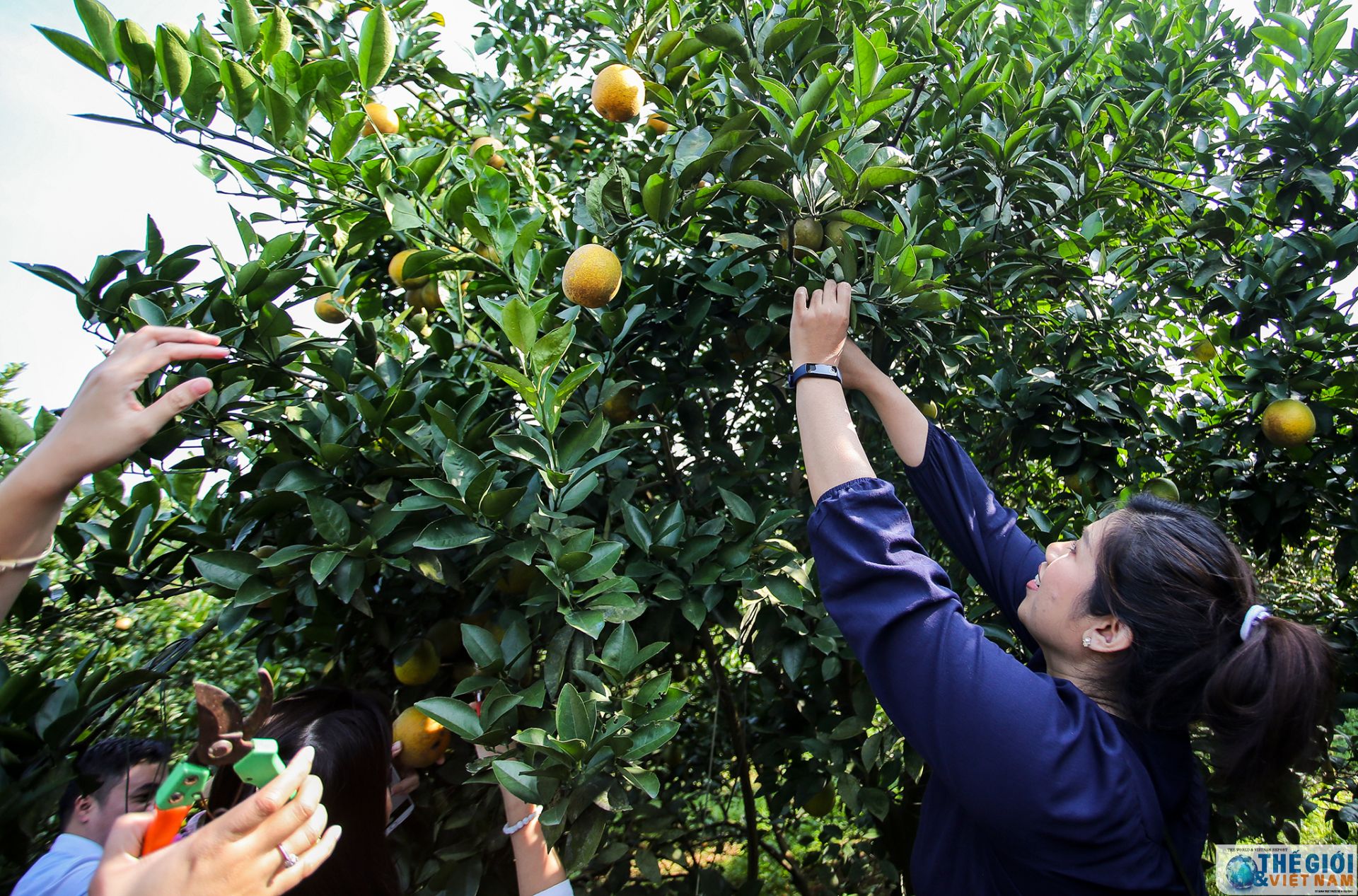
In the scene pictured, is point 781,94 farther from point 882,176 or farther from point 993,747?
point 993,747

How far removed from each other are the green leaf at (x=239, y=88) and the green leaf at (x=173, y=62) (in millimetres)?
52

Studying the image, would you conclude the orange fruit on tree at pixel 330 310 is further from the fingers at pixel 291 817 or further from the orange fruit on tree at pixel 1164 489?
the orange fruit on tree at pixel 1164 489

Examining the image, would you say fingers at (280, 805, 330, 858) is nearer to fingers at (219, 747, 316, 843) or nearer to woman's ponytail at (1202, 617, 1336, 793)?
fingers at (219, 747, 316, 843)

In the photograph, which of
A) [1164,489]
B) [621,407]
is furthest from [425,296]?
[1164,489]

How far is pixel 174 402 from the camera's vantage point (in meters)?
1.07

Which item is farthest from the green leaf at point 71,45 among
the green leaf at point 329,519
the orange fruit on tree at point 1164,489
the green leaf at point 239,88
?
the orange fruit on tree at point 1164,489

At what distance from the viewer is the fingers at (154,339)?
1.09m

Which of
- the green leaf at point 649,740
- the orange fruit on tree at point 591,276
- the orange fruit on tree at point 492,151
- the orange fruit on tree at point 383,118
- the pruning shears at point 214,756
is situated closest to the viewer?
the pruning shears at point 214,756

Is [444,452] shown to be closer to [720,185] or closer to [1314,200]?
[720,185]

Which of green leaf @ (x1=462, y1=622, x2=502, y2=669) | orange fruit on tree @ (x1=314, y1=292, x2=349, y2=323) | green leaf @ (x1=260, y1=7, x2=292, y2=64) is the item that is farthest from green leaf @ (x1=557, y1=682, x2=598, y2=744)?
orange fruit on tree @ (x1=314, y1=292, x2=349, y2=323)

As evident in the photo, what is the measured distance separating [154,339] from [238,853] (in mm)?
709

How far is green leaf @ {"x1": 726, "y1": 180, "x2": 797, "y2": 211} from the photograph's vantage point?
1389mm

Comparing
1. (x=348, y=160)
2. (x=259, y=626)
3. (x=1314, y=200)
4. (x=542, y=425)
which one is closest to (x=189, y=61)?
(x=348, y=160)

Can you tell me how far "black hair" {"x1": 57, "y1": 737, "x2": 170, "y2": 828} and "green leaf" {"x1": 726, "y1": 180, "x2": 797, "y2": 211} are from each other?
1.44m
